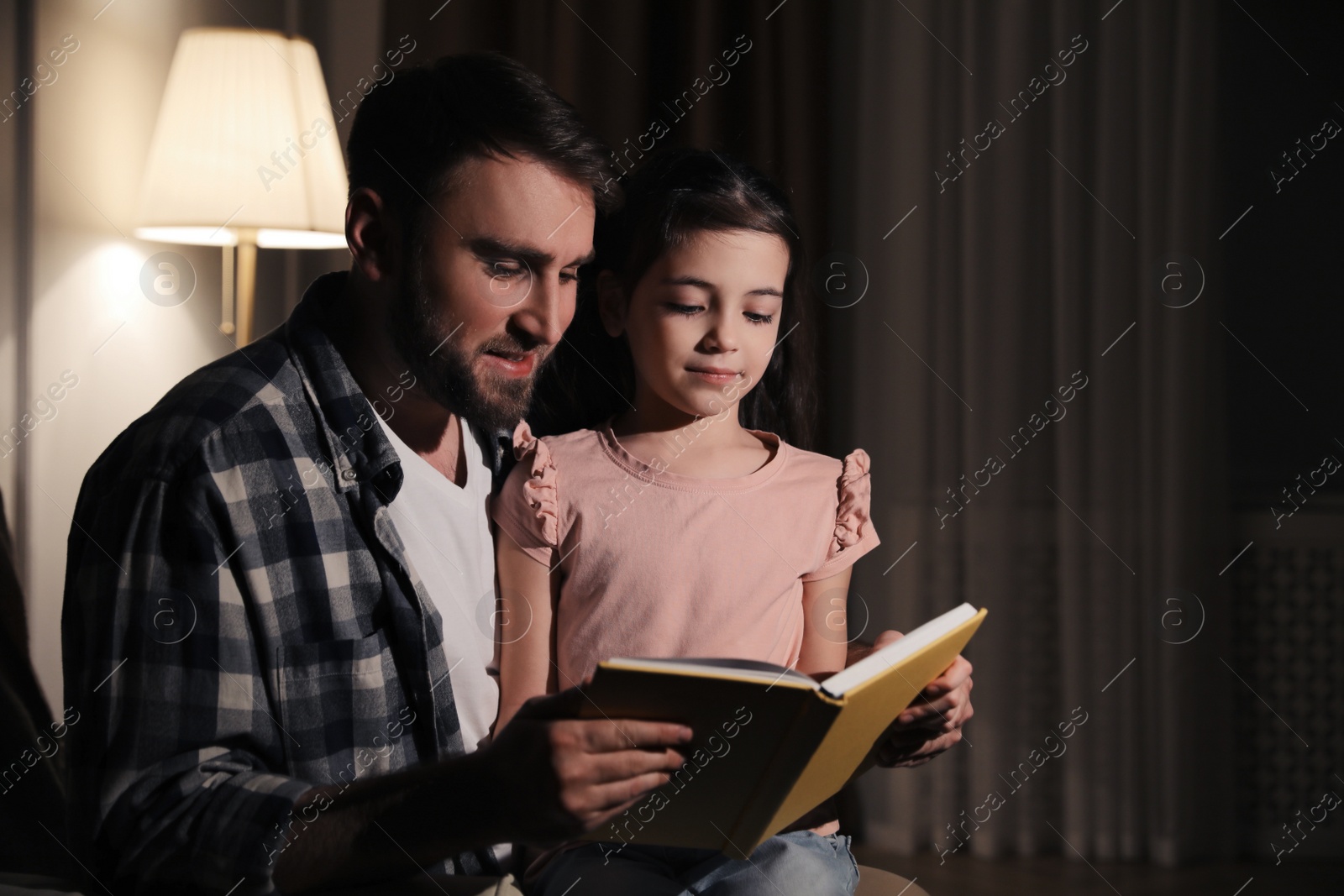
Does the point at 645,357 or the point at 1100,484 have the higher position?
the point at 645,357

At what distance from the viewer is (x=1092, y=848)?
7.19 ft

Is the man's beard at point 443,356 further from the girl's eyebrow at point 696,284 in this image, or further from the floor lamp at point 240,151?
the floor lamp at point 240,151

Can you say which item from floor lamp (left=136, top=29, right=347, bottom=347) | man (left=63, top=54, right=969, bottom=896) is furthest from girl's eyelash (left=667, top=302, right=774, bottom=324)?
floor lamp (left=136, top=29, right=347, bottom=347)

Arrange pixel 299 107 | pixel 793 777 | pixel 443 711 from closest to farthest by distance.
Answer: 1. pixel 793 777
2. pixel 443 711
3. pixel 299 107

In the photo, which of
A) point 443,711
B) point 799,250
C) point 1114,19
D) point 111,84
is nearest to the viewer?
point 443,711

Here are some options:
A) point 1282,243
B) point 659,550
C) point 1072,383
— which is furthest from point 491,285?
point 1282,243

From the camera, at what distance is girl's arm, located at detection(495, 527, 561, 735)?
1.16 m

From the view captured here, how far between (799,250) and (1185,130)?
1.29 metres

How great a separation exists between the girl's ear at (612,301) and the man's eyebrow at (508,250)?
0.13 metres

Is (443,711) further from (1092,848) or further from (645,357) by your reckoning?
(1092,848)

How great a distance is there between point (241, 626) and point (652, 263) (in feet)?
1.99

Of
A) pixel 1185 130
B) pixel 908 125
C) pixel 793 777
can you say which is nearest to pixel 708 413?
pixel 793 777

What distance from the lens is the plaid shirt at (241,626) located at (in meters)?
0.88

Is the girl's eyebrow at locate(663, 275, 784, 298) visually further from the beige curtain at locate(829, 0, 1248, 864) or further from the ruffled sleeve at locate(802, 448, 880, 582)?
the beige curtain at locate(829, 0, 1248, 864)
